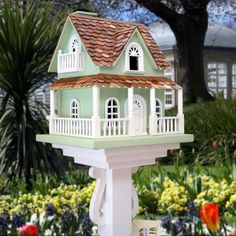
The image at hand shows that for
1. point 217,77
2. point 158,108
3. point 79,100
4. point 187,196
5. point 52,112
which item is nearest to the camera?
point 79,100

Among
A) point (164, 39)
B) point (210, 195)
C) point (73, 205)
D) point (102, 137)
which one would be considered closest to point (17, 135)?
point (73, 205)

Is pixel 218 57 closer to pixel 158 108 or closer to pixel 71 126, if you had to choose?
pixel 158 108

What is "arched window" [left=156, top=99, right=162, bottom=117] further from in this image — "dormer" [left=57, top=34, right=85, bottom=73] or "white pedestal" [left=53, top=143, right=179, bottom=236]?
"dormer" [left=57, top=34, right=85, bottom=73]

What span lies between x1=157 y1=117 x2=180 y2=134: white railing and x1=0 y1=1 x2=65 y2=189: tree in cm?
205

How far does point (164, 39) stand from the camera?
21797 millimetres

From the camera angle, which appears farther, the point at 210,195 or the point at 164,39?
the point at 164,39

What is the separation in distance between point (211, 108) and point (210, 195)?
19.3 feet

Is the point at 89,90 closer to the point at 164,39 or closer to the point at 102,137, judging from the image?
the point at 102,137

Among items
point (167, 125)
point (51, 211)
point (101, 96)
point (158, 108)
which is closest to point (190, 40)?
point (51, 211)

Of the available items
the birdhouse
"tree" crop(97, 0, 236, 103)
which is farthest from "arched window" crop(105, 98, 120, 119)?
"tree" crop(97, 0, 236, 103)

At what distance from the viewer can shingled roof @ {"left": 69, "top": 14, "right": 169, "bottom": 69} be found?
11.3ft

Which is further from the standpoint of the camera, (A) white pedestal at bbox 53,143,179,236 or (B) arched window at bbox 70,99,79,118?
(B) arched window at bbox 70,99,79,118

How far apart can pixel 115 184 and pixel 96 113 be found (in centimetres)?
Result: 58

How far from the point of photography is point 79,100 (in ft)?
11.7
